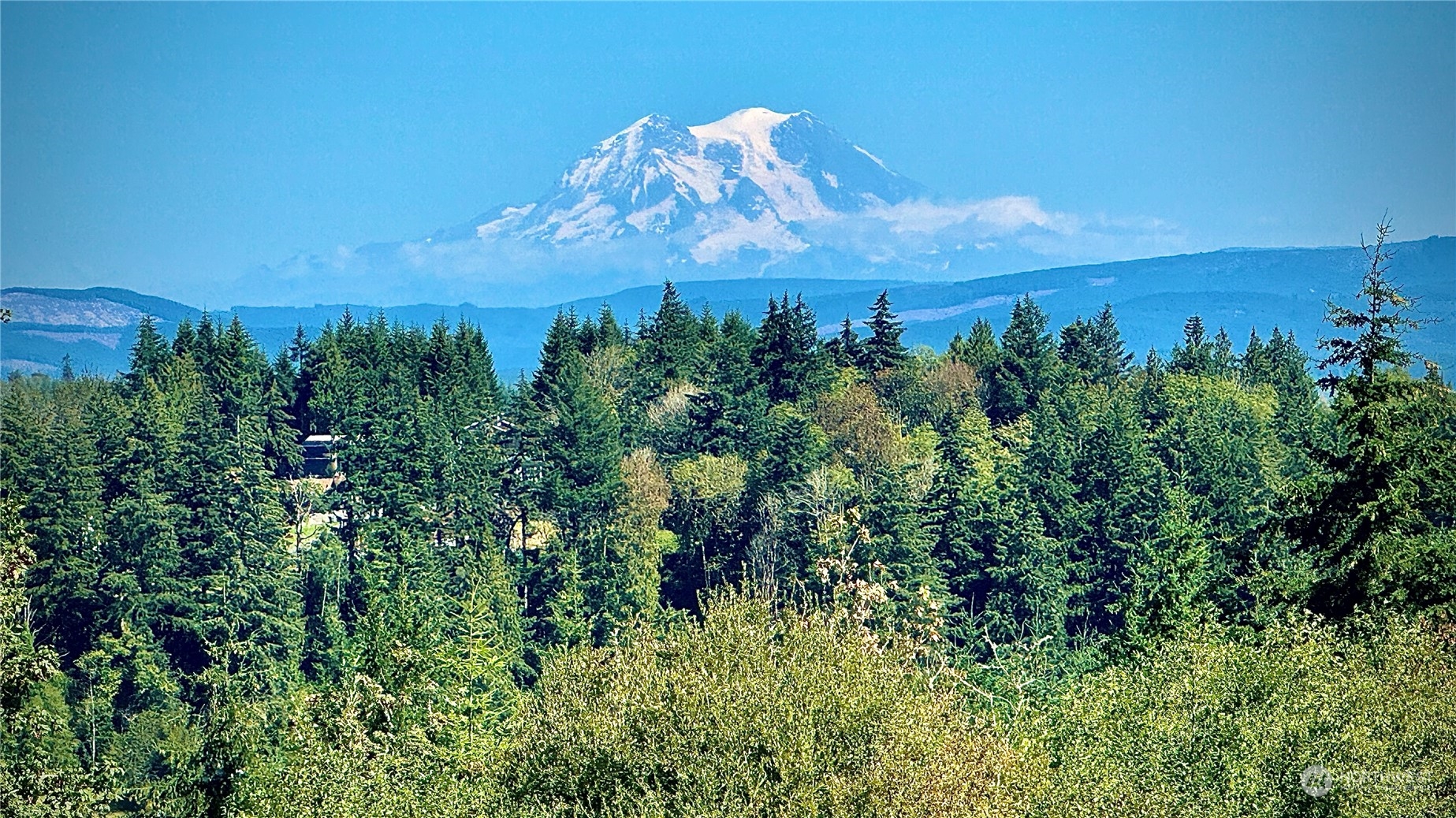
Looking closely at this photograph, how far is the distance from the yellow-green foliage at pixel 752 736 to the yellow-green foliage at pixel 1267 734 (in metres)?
1.93

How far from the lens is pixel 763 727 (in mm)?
20328

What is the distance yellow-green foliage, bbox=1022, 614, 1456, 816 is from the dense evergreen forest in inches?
3.1

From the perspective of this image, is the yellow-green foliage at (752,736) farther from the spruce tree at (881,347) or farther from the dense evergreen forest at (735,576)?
the spruce tree at (881,347)

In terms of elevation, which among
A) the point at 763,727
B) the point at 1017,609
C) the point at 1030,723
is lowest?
the point at 1017,609

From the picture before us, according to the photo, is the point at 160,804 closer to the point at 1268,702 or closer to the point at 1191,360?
the point at 1268,702

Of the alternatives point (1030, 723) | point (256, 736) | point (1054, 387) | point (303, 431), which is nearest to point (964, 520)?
point (1054, 387)

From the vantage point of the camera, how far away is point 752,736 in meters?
20.4

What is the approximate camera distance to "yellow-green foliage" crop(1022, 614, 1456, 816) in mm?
20281

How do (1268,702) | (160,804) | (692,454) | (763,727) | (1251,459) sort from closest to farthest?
(763,727), (1268,702), (160,804), (1251,459), (692,454)

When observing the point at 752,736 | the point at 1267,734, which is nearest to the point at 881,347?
the point at 1267,734

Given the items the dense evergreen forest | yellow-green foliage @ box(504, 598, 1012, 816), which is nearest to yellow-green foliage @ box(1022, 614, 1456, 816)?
the dense evergreen forest

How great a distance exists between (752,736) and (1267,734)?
7.18m

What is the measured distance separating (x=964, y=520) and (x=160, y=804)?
36941 millimetres

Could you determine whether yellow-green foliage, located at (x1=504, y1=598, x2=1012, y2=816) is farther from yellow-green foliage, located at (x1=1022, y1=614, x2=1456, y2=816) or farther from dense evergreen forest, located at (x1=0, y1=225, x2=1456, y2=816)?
yellow-green foliage, located at (x1=1022, y1=614, x2=1456, y2=816)
